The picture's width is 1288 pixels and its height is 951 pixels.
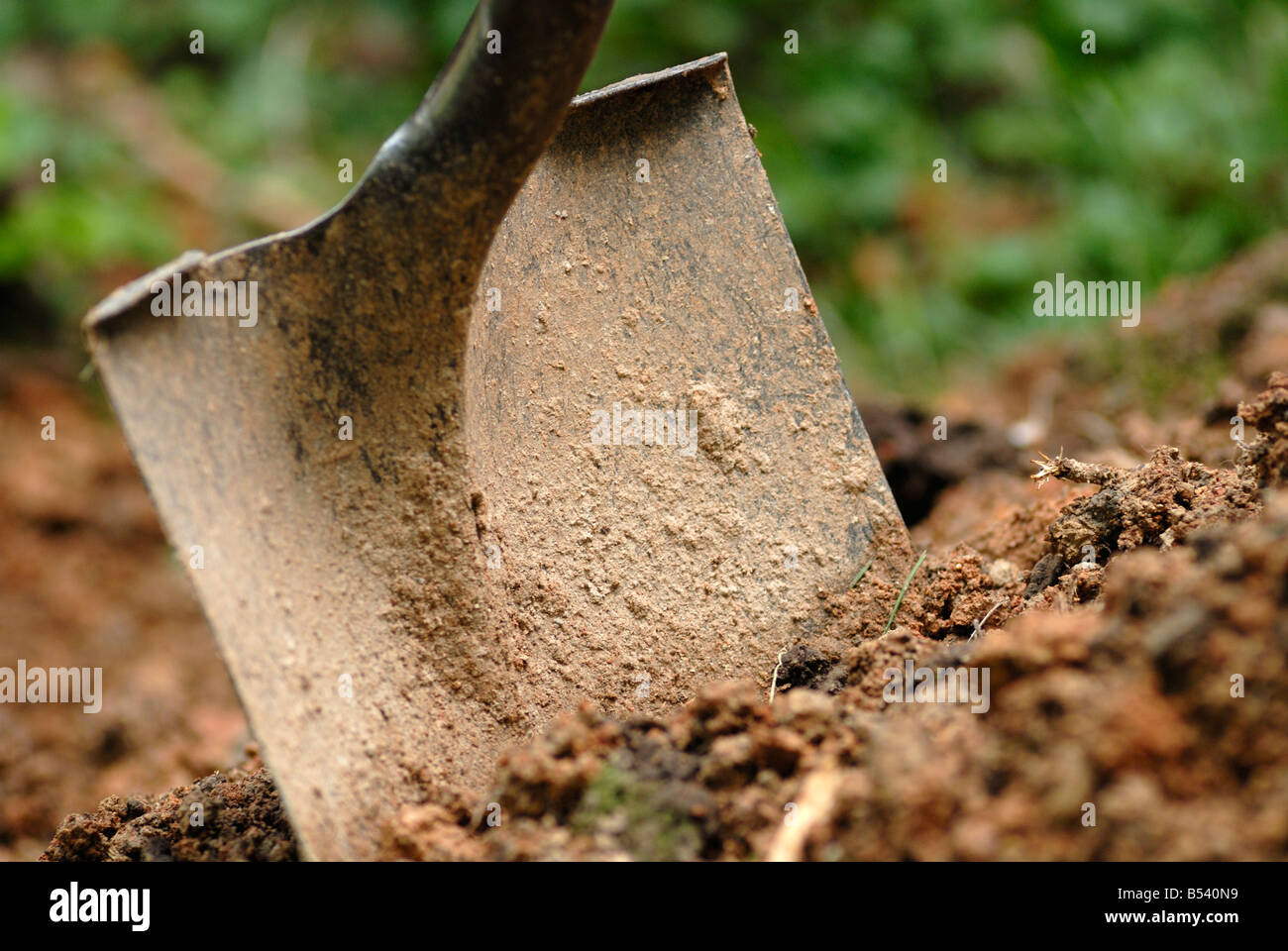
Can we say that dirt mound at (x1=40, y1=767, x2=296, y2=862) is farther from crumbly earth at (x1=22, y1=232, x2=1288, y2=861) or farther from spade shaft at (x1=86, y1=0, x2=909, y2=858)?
spade shaft at (x1=86, y1=0, x2=909, y2=858)

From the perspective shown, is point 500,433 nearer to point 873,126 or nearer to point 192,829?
point 192,829

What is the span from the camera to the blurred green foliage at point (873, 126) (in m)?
3.78

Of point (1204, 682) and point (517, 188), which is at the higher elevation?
point (517, 188)

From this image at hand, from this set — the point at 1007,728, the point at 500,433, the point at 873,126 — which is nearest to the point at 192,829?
the point at 500,433

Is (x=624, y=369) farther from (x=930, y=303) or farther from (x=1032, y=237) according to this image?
(x=1032, y=237)

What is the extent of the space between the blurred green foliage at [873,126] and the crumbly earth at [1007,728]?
2.40 m

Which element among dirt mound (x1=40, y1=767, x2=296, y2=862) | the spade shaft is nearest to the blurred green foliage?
the spade shaft

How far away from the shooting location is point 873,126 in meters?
4.40

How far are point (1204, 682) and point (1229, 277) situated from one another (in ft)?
8.36

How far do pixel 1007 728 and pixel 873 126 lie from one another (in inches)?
155

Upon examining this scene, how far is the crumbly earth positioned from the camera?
32.3 inches
